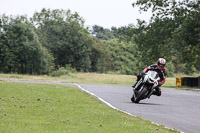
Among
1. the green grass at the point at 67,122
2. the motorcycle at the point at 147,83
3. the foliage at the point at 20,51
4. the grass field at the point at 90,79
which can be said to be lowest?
the green grass at the point at 67,122

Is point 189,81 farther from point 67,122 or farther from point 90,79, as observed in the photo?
point 67,122

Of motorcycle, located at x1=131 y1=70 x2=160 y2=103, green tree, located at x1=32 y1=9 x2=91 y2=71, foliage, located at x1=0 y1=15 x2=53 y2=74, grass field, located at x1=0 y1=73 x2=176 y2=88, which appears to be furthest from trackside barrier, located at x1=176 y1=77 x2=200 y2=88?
green tree, located at x1=32 y1=9 x2=91 y2=71

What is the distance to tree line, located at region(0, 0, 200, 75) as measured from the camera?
139ft

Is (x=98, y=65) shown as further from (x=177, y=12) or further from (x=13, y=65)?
(x=177, y=12)

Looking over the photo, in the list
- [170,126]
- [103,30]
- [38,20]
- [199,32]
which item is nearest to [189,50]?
[199,32]

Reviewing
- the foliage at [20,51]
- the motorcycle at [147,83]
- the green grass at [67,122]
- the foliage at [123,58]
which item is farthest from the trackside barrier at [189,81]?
Answer: the foliage at [123,58]

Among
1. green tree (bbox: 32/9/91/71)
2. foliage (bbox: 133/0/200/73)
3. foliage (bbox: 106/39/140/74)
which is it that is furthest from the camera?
foliage (bbox: 106/39/140/74)

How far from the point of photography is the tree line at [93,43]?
4244 cm

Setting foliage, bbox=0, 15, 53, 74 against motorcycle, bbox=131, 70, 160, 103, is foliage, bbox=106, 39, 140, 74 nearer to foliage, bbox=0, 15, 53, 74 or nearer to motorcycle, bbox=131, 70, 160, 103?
foliage, bbox=0, 15, 53, 74

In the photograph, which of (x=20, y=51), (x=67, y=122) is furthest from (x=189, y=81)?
(x=20, y=51)

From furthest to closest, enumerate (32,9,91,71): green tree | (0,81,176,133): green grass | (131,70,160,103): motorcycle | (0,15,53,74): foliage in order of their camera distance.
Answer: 1. (32,9,91,71): green tree
2. (0,15,53,74): foliage
3. (131,70,160,103): motorcycle
4. (0,81,176,133): green grass

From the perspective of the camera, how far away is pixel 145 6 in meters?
46.4

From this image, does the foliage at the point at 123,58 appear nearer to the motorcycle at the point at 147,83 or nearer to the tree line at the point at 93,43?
the tree line at the point at 93,43

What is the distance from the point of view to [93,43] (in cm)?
10012
